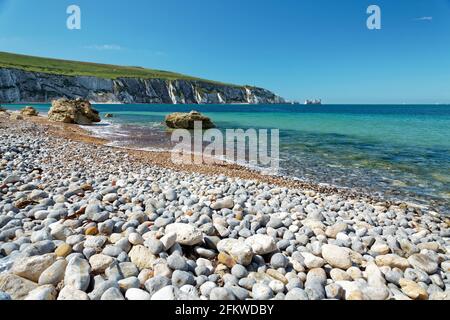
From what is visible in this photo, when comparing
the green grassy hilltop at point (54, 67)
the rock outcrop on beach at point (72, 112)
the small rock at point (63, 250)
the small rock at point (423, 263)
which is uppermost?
the green grassy hilltop at point (54, 67)

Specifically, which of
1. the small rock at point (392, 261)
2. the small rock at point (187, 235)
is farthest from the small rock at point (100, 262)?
the small rock at point (392, 261)

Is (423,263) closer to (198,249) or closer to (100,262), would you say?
(198,249)

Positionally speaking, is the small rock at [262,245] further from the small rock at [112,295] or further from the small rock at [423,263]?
the small rock at [423,263]

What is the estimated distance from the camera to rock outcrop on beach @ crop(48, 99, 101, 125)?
25109mm

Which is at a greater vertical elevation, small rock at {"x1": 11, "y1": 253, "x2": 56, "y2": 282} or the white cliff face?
the white cliff face

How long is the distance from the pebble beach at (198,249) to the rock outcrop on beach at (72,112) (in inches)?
914

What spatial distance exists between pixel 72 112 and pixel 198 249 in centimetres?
2763

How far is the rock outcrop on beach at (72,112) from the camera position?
25109 millimetres

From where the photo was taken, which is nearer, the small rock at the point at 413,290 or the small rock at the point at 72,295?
the small rock at the point at 72,295

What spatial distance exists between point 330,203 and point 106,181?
5.21 metres

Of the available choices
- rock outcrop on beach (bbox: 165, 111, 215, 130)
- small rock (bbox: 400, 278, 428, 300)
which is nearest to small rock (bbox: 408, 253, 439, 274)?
small rock (bbox: 400, 278, 428, 300)

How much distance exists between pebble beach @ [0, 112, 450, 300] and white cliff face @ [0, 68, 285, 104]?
103 m

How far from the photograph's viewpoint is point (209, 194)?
5.36 meters

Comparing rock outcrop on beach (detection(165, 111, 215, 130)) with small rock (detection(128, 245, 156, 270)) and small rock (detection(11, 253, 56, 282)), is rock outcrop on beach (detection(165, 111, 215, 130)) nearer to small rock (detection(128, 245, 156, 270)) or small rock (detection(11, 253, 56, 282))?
small rock (detection(128, 245, 156, 270))
